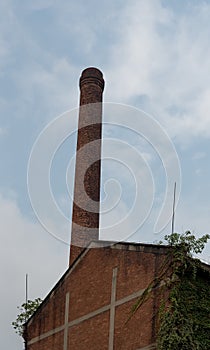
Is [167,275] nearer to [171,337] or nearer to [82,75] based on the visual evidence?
[171,337]

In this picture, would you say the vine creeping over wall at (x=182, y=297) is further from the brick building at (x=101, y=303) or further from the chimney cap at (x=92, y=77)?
the chimney cap at (x=92, y=77)

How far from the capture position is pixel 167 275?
1598 centimetres

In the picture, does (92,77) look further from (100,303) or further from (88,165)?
(100,303)

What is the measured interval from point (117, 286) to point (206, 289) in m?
2.67

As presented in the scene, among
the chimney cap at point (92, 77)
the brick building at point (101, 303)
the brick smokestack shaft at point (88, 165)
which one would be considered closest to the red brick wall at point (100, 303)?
the brick building at point (101, 303)

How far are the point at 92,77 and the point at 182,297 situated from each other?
44.7 ft

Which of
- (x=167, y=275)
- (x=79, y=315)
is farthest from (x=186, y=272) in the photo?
(x=79, y=315)

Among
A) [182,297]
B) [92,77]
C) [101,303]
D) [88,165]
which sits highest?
[92,77]

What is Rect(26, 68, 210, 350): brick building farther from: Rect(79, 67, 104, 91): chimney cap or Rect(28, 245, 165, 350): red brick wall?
Rect(79, 67, 104, 91): chimney cap

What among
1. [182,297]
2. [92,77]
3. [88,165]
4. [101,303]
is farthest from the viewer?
[92,77]

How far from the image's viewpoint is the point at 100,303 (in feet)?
58.8

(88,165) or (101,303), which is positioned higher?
(88,165)

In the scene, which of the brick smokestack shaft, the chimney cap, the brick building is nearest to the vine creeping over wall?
the brick building

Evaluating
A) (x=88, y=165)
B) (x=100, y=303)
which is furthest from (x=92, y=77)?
(x=100, y=303)
